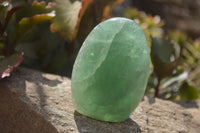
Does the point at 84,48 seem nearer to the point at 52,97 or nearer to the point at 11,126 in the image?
the point at 52,97

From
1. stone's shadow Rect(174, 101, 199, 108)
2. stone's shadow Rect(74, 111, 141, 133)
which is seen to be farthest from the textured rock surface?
stone's shadow Rect(174, 101, 199, 108)

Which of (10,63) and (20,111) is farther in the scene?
(10,63)

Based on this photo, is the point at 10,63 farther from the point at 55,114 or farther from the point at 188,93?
the point at 188,93

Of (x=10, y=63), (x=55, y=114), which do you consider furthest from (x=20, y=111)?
(x=10, y=63)

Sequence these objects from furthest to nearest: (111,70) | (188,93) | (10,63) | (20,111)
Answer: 1. (188,93)
2. (10,63)
3. (20,111)
4. (111,70)

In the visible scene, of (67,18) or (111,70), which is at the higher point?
(67,18)

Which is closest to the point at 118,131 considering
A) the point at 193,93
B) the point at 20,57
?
the point at 20,57

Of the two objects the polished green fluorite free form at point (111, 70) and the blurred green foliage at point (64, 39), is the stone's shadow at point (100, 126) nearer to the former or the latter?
the polished green fluorite free form at point (111, 70)
